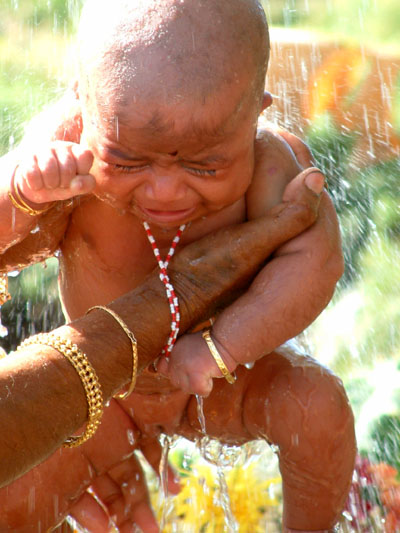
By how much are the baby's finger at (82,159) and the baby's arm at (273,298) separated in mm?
544

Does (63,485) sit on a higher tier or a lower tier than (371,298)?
higher

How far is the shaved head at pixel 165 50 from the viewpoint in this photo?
78.2 inches

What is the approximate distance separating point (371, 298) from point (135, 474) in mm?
2117

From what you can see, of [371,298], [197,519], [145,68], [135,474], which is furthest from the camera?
[371,298]

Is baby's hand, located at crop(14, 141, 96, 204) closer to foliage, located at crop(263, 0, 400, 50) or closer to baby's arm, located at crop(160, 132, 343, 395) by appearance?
baby's arm, located at crop(160, 132, 343, 395)

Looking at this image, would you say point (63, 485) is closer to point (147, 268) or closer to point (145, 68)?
point (147, 268)

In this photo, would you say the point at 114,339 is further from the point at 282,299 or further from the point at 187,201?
the point at 282,299

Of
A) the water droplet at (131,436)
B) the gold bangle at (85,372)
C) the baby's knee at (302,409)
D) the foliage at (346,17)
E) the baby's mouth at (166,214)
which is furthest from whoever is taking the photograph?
the foliage at (346,17)

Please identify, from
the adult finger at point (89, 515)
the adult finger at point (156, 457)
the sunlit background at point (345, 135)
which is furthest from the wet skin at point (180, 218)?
the sunlit background at point (345, 135)

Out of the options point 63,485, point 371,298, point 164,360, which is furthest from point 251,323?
point 371,298

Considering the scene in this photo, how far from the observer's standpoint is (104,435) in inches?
104

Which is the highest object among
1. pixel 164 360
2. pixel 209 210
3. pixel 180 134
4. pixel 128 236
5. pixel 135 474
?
pixel 180 134

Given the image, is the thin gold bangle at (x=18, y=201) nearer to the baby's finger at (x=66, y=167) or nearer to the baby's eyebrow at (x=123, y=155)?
the baby's finger at (x=66, y=167)

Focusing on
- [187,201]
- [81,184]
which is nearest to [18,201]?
[81,184]
